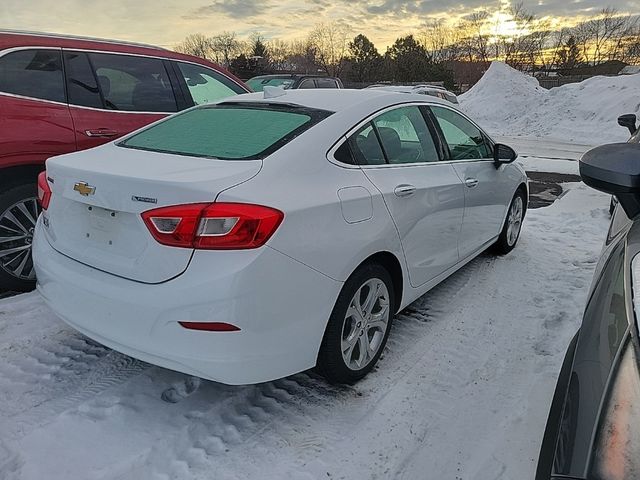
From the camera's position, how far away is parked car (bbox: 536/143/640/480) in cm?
117

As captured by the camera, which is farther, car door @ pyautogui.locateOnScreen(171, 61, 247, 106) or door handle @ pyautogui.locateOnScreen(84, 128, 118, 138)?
car door @ pyautogui.locateOnScreen(171, 61, 247, 106)

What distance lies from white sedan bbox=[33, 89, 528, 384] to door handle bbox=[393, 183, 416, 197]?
1 centimetres

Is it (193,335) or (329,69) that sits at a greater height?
(329,69)

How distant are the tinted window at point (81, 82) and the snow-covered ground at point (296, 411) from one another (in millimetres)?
1621

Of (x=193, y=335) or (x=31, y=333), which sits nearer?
(x=193, y=335)

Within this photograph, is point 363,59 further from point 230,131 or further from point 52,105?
point 230,131

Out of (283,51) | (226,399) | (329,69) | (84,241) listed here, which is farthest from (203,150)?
(283,51)

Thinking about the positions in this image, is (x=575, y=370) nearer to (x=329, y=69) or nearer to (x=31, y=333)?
(x=31, y=333)

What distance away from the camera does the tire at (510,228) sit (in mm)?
4828

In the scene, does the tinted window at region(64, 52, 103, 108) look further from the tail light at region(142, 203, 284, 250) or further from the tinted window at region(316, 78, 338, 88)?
the tinted window at region(316, 78, 338, 88)

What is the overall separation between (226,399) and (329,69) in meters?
52.1

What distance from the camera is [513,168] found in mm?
4832

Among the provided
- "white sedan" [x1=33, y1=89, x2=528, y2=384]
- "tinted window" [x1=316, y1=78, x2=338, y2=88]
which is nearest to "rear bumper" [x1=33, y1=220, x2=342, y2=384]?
"white sedan" [x1=33, y1=89, x2=528, y2=384]

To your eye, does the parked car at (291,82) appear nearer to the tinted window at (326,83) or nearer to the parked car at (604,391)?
the tinted window at (326,83)
